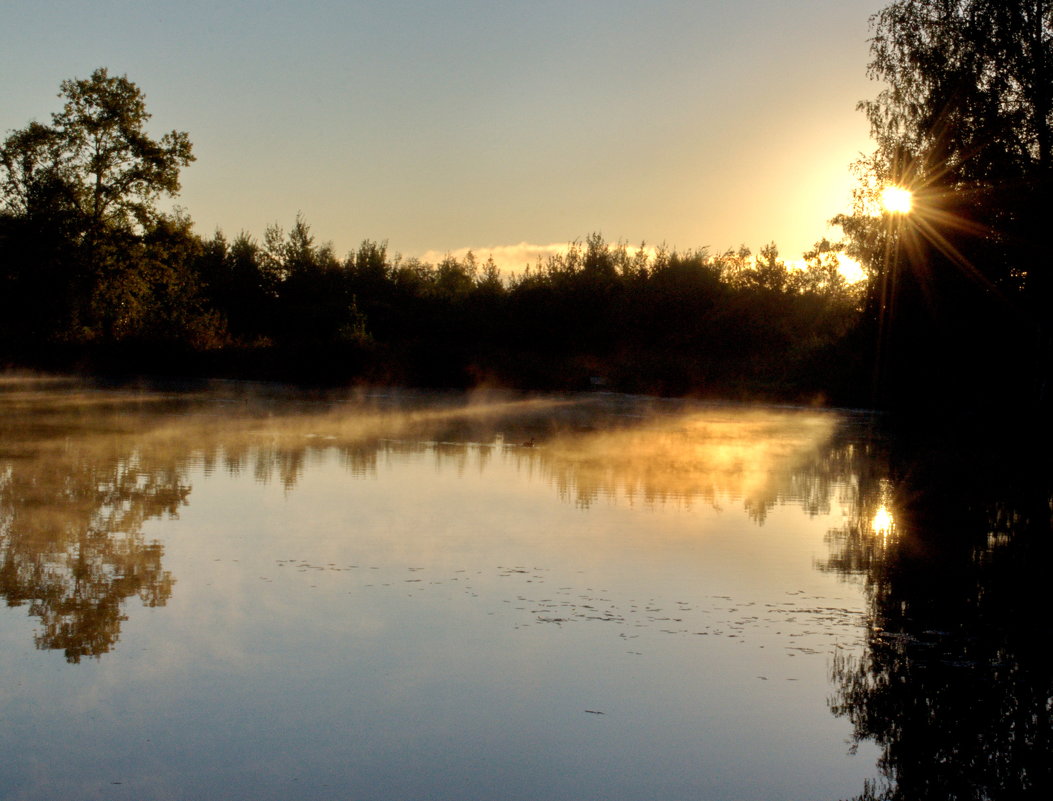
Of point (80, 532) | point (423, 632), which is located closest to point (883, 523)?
point (423, 632)

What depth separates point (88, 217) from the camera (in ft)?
169

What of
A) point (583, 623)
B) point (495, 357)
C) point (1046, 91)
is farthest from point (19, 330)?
point (583, 623)

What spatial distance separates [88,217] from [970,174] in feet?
128

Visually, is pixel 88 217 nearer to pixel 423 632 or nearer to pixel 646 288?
pixel 646 288

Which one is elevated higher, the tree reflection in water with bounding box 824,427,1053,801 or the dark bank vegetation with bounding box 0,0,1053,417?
the dark bank vegetation with bounding box 0,0,1053,417

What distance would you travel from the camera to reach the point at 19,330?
52.9 metres

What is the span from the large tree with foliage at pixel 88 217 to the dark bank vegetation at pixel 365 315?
0.20ft

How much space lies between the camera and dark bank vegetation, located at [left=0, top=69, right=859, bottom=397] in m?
45.3

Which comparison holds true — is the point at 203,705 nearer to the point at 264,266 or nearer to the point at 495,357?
the point at 495,357

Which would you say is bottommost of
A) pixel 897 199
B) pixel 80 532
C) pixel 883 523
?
pixel 883 523

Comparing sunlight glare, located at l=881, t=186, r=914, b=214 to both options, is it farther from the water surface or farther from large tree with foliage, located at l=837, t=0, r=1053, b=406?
the water surface

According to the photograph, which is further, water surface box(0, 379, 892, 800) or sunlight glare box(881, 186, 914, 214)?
sunlight glare box(881, 186, 914, 214)

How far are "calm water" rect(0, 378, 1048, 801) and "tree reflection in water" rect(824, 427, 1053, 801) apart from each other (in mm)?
51

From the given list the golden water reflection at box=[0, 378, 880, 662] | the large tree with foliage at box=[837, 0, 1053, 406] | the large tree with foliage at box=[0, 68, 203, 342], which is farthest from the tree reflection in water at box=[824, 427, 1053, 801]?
the large tree with foliage at box=[0, 68, 203, 342]
